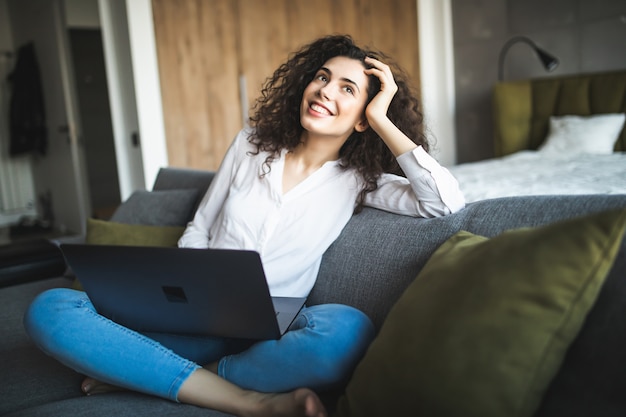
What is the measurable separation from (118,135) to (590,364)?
11.5 feet

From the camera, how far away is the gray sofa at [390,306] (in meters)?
0.79

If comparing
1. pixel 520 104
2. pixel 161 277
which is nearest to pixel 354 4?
pixel 520 104

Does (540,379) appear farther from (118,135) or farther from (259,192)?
(118,135)

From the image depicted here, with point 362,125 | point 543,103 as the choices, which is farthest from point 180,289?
point 543,103

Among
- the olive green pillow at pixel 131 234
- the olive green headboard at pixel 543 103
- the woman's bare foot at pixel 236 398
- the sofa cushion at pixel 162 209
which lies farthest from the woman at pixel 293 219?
the olive green headboard at pixel 543 103

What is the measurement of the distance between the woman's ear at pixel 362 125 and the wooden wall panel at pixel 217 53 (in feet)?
7.86

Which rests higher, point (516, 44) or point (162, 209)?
point (516, 44)

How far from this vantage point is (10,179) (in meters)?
6.11

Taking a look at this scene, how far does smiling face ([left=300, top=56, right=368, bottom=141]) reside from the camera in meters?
1.56

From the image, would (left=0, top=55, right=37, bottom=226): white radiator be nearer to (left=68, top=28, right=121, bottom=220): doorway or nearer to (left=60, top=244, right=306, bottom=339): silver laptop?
(left=68, top=28, right=121, bottom=220): doorway

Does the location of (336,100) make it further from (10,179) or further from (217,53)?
(10,179)

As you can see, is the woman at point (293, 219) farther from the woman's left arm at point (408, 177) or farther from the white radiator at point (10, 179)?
the white radiator at point (10, 179)

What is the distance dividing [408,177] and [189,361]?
2.32 feet

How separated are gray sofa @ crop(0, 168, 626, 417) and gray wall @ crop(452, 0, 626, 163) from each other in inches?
132
